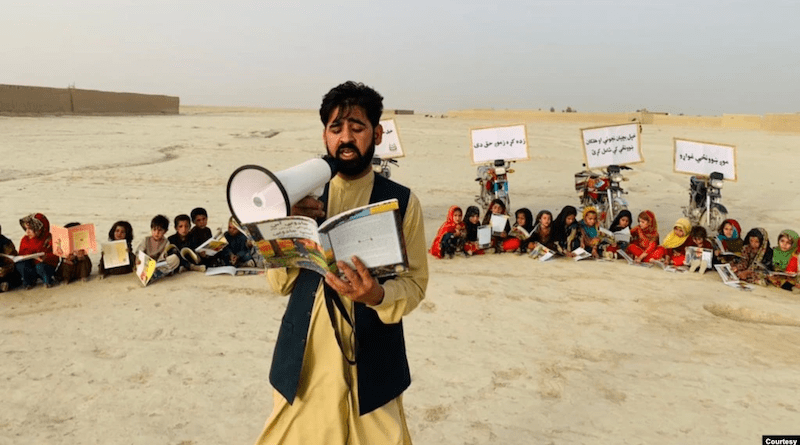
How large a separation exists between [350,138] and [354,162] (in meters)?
0.07

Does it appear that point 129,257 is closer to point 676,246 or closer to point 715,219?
point 676,246

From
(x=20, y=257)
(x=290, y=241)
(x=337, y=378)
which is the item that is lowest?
(x=20, y=257)

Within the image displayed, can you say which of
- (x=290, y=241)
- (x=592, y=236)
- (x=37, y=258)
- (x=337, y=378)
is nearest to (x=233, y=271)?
(x=37, y=258)

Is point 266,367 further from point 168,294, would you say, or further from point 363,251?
point 363,251

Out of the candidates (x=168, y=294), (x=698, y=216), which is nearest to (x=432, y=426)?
(x=168, y=294)

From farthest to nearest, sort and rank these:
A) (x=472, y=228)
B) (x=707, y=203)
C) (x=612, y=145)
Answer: (x=612, y=145) < (x=707, y=203) < (x=472, y=228)

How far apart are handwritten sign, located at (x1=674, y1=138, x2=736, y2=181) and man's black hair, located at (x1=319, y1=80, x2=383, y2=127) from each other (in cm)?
749

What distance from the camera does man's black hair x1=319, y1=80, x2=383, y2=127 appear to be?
1.68m

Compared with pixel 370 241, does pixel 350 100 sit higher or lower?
higher

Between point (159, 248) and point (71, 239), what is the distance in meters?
0.82

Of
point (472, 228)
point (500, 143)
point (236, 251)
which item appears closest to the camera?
point (236, 251)

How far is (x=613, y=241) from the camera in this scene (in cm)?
704

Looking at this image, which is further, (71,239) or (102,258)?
(102,258)

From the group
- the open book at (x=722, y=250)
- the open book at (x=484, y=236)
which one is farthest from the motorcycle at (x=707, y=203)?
the open book at (x=484, y=236)
